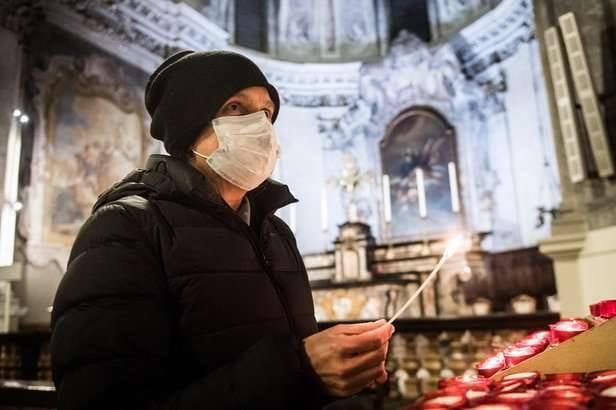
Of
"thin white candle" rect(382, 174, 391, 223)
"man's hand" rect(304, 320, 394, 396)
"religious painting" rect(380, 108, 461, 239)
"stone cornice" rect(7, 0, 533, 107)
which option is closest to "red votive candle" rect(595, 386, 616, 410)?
"man's hand" rect(304, 320, 394, 396)

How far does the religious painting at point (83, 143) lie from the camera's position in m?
8.64

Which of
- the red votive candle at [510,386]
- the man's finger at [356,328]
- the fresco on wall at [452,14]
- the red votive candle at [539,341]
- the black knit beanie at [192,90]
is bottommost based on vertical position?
the red votive candle at [510,386]

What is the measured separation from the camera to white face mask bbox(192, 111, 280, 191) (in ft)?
4.96

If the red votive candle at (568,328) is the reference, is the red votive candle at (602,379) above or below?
below

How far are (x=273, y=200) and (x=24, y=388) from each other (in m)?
1.28

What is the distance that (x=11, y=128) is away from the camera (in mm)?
7914

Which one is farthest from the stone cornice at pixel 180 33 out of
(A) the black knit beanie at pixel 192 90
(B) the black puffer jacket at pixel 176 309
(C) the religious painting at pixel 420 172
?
(B) the black puffer jacket at pixel 176 309

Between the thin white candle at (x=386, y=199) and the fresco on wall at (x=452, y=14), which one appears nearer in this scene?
the thin white candle at (x=386, y=199)

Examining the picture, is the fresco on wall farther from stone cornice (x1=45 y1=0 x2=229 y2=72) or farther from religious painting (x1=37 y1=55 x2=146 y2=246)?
religious painting (x1=37 y1=55 x2=146 y2=246)

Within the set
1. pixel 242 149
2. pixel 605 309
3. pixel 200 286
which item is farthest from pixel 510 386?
pixel 242 149

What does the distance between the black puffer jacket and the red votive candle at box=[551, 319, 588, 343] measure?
0.65 m

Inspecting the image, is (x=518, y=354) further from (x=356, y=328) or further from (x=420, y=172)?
(x=420, y=172)

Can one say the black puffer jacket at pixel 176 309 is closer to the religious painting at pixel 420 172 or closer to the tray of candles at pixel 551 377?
the tray of candles at pixel 551 377

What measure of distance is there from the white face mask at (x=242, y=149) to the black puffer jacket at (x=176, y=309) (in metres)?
0.13
